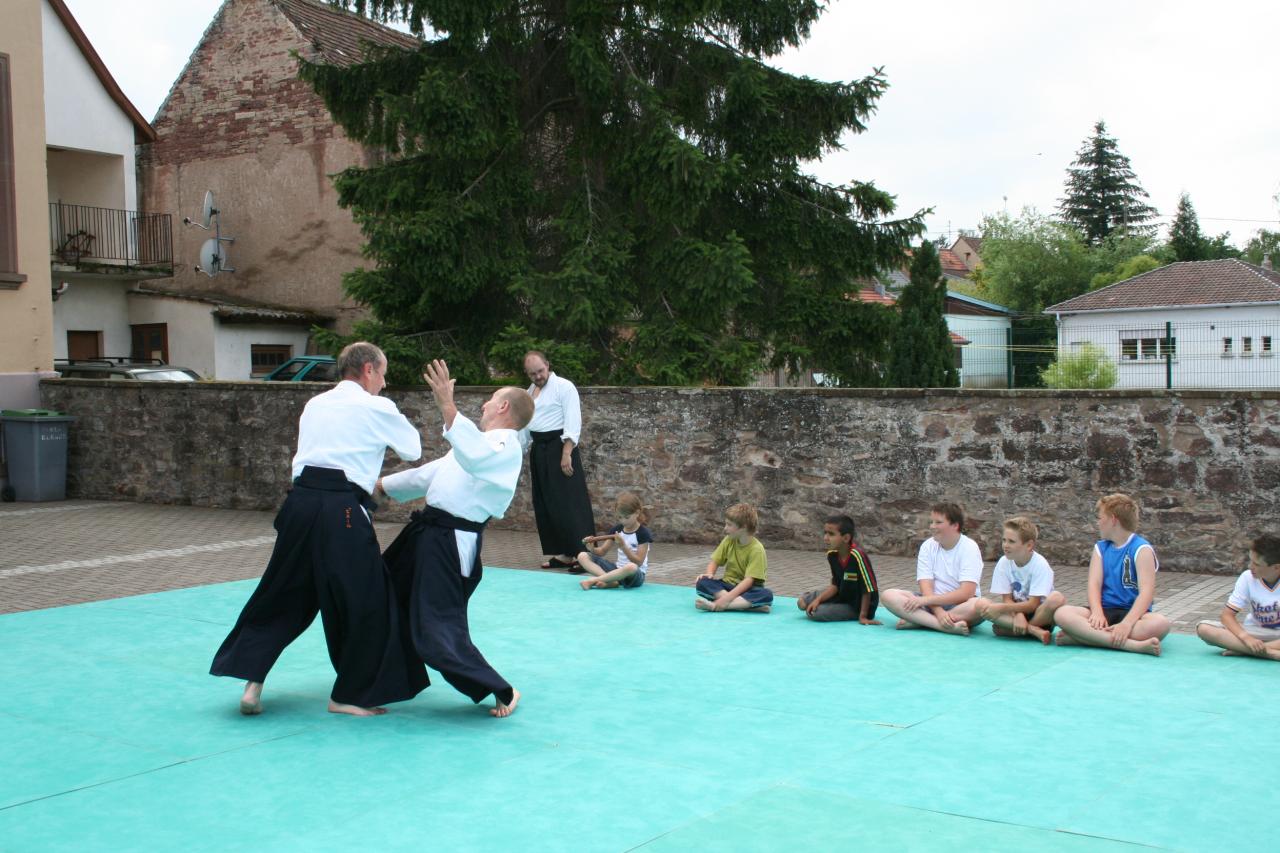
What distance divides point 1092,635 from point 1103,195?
83631mm

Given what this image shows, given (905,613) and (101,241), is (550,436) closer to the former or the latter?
(905,613)

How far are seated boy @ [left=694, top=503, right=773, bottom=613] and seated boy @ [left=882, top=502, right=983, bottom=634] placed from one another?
1015mm

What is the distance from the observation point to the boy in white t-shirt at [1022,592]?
8055 mm

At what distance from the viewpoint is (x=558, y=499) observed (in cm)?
1132

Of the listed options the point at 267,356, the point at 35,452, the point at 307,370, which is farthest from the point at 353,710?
the point at 267,356

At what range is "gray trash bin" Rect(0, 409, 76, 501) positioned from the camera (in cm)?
1753

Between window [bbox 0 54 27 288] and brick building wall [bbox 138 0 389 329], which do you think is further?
brick building wall [bbox 138 0 389 329]

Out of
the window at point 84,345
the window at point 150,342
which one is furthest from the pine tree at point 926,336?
the window at point 84,345

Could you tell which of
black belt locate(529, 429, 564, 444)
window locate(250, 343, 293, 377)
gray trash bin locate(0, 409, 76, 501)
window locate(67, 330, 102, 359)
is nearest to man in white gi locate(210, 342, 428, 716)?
black belt locate(529, 429, 564, 444)

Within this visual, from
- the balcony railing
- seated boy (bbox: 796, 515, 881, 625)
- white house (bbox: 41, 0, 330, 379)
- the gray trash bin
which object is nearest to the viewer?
seated boy (bbox: 796, 515, 881, 625)

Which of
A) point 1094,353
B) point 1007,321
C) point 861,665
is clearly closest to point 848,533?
point 861,665

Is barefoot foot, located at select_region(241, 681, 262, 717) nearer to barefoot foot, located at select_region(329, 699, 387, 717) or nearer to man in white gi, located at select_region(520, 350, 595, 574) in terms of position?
barefoot foot, located at select_region(329, 699, 387, 717)

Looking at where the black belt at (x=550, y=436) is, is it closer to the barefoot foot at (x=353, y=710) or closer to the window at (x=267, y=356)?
Result: the barefoot foot at (x=353, y=710)

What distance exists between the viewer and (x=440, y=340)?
17484mm
